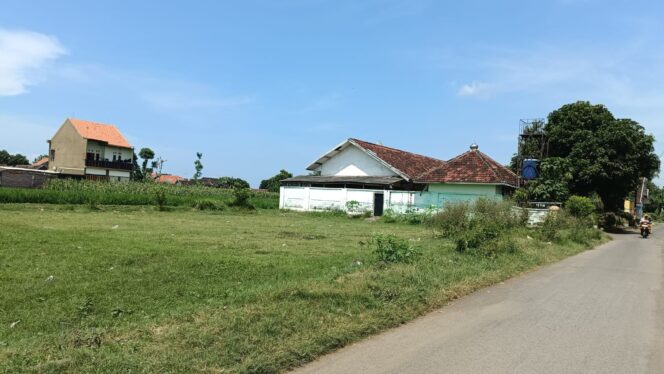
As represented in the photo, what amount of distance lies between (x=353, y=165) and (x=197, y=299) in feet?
105

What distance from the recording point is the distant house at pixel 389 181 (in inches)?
1214

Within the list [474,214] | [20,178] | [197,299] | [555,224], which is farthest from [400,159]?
[20,178]

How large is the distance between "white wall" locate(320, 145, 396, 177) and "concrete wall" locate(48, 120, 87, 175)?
30.8 m

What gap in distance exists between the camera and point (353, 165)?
127 ft

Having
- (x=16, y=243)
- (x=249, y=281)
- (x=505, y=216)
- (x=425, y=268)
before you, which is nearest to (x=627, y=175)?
(x=505, y=216)

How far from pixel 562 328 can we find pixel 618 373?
1.60m

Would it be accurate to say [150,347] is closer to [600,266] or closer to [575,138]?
[600,266]

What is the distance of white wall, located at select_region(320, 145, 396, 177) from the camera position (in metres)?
37.3

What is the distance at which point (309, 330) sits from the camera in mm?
5410

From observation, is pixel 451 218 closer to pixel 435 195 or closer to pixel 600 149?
pixel 435 195

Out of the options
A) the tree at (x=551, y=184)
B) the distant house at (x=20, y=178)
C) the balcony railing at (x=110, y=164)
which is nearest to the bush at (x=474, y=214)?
the tree at (x=551, y=184)

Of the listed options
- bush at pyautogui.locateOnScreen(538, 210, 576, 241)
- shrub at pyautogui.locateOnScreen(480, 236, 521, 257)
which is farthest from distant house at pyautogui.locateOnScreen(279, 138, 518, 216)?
shrub at pyautogui.locateOnScreen(480, 236, 521, 257)

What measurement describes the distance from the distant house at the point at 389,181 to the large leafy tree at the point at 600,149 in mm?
5007

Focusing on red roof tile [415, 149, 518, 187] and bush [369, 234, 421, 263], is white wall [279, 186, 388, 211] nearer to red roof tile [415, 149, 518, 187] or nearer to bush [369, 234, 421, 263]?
red roof tile [415, 149, 518, 187]
